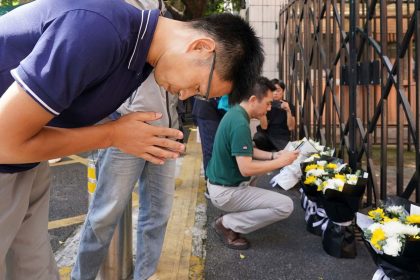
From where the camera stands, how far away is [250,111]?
377cm

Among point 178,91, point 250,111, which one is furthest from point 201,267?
point 178,91

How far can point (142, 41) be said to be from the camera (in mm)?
1438

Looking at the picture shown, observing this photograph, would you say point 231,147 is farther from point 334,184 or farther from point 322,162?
point 322,162

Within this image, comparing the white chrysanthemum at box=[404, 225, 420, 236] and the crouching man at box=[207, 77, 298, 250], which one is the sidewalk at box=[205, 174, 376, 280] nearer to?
the crouching man at box=[207, 77, 298, 250]

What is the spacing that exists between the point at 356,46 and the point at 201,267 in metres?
2.49

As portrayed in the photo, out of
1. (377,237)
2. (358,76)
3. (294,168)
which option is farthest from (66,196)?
(377,237)

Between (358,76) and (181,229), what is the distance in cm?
220

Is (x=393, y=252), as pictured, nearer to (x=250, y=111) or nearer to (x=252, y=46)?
(x=252, y=46)

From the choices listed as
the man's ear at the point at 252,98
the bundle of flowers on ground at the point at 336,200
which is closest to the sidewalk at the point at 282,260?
the bundle of flowers on ground at the point at 336,200

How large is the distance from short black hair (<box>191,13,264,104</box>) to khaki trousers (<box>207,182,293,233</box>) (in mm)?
2060

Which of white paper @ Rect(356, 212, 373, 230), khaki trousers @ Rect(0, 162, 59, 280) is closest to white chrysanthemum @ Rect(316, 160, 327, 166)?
white paper @ Rect(356, 212, 373, 230)

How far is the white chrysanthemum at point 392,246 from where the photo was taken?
7.80ft

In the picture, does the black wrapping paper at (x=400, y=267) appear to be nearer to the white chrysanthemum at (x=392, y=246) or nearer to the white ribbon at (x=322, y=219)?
the white chrysanthemum at (x=392, y=246)

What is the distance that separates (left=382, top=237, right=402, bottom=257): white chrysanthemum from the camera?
2379 millimetres
